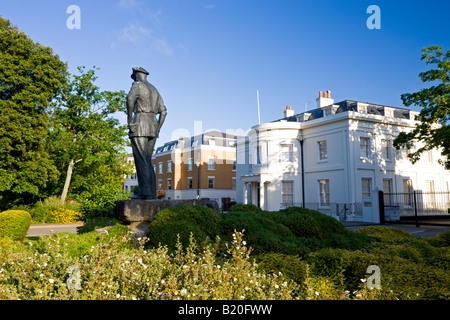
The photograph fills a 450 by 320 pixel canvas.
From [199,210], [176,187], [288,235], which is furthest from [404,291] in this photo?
[176,187]

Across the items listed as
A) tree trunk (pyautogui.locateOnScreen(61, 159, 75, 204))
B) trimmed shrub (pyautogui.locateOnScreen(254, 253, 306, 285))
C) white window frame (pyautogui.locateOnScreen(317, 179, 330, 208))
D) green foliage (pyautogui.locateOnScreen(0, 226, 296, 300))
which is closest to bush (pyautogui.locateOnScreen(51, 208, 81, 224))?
tree trunk (pyautogui.locateOnScreen(61, 159, 75, 204))

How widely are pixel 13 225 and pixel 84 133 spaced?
20134 millimetres

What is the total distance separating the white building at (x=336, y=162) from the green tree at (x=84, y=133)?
41.6 ft

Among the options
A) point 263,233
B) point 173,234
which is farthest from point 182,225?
point 263,233

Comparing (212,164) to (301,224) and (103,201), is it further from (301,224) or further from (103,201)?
(301,224)

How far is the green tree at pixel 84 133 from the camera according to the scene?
28.3 meters

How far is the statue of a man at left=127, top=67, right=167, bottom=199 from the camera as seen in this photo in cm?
930

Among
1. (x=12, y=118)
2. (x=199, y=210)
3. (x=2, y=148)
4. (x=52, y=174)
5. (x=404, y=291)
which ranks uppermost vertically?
(x=12, y=118)

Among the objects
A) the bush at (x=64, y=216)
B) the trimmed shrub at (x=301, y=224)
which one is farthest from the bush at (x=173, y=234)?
the bush at (x=64, y=216)

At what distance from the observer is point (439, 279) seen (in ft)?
15.5

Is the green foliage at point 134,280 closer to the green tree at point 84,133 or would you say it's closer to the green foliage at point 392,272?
the green foliage at point 392,272

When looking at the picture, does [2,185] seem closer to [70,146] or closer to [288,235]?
[70,146]
